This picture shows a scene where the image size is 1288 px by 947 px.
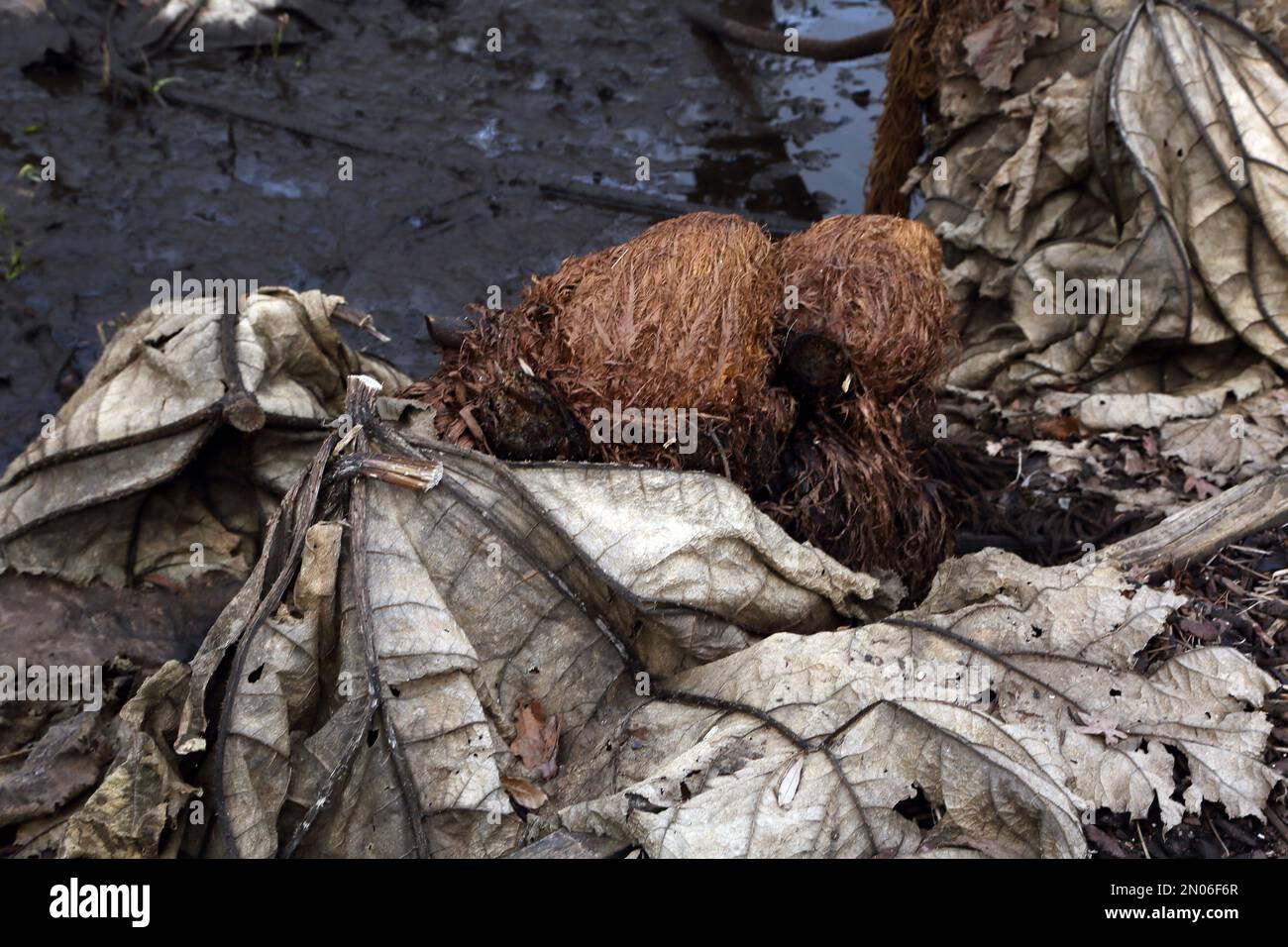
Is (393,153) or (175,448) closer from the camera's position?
(175,448)

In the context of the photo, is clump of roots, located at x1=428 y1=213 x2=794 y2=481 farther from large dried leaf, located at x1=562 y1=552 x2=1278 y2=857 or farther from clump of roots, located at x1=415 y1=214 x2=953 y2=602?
large dried leaf, located at x1=562 y1=552 x2=1278 y2=857

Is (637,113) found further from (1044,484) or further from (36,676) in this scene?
(36,676)

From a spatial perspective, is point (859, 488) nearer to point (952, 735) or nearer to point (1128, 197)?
point (952, 735)

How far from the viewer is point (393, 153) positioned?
22.7 feet

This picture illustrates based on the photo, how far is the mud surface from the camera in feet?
19.8

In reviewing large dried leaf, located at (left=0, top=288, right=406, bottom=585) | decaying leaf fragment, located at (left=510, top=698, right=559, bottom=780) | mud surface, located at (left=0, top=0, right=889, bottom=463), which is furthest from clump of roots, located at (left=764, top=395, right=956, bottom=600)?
mud surface, located at (left=0, top=0, right=889, bottom=463)

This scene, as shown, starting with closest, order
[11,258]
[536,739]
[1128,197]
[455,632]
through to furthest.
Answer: [455,632], [536,739], [1128,197], [11,258]

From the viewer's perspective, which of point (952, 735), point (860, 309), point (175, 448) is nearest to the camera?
point (952, 735)

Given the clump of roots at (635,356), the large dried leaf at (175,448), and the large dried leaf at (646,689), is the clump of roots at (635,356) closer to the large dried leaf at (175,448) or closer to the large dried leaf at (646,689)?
the large dried leaf at (646,689)

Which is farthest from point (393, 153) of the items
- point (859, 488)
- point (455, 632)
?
point (455, 632)

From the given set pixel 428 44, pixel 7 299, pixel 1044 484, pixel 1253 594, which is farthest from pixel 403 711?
pixel 428 44

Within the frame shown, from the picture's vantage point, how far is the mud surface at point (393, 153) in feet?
19.8

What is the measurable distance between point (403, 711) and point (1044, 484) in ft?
8.28

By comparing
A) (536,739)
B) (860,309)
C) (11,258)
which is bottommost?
(11,258)
